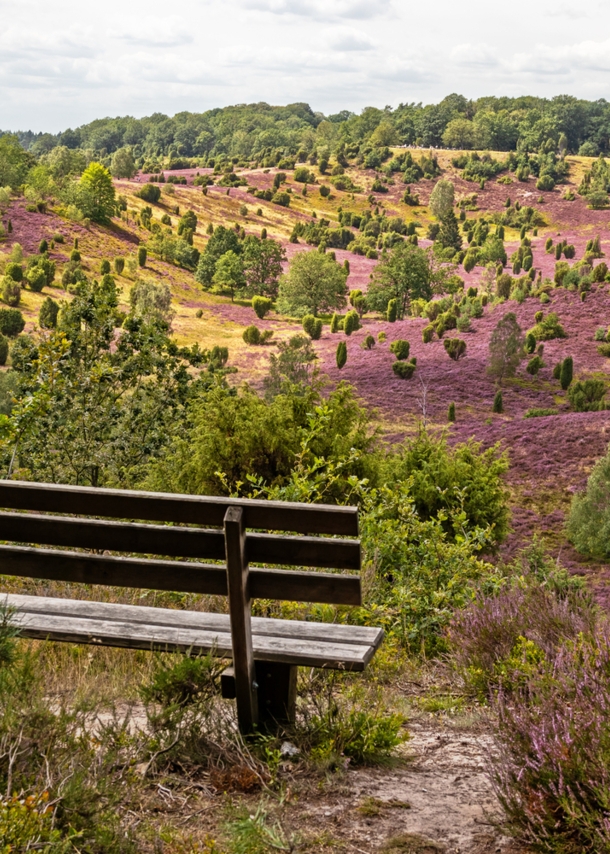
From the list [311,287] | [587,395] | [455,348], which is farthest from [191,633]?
[311,287]

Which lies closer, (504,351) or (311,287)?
(504,351)

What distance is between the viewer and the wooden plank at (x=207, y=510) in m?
2.17

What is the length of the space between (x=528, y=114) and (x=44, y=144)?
8252 centimetres

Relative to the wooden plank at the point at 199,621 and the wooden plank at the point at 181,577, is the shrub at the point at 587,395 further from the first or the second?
the wooden plank at the point at 181,577

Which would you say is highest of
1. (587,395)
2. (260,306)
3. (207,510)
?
(207,510)

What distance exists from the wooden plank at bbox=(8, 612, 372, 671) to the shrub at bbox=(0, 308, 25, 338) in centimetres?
4186

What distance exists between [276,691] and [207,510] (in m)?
0.76

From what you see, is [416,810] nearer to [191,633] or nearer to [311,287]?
[191,633]

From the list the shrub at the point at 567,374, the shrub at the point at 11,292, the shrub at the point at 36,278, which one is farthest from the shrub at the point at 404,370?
the shrub at the point at 36,278

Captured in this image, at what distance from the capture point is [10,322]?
4200 cm

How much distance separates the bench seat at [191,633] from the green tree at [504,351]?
1429 inches

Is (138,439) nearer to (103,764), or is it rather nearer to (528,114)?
(103,764)

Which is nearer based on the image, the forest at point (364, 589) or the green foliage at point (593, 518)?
the forest at point (364, 589)

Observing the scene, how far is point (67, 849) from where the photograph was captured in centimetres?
181
